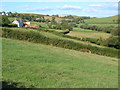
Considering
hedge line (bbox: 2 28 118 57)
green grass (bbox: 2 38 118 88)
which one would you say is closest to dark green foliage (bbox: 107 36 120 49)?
hedge line (bbox: 2 28 118 57)


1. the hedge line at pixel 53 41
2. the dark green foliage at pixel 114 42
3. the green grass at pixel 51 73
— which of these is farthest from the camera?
the dark green foliage at pixel 114 42

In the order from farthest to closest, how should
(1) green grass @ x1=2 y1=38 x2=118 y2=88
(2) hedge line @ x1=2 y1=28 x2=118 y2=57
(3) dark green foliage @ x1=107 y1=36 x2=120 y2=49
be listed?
(3) dark green foliage @ x1=107 y1=36 x2=120 y2=49, (2) hedge line @ x1=2 y1=28 x2=118 y2=57, (1) green grass @ x1=2 y1=38 x2=118 y2=88

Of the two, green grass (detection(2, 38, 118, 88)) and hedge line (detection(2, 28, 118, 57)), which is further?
hedge line (detection(2, 28, 118, 57))

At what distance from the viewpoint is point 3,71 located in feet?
28.7

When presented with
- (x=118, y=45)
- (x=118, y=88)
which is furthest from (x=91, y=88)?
(x=118, y=45)

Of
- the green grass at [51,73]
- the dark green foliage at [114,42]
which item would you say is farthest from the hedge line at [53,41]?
the green grass at [51,73]

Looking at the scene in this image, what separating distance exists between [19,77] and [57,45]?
22531mm

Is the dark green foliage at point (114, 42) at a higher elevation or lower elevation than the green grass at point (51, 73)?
lower

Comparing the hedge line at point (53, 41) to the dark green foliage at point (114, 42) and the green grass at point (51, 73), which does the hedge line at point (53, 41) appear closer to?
the dark green foliage at point (114, 42)

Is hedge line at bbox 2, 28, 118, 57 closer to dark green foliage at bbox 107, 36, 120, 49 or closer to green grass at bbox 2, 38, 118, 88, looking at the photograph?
dark green foliage at bbox 107, 36, 120, 49

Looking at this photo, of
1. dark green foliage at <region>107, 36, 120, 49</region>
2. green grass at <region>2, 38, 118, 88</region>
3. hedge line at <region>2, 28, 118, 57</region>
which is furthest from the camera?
dark green foliage at <region>107, 36, 120, 49</region>

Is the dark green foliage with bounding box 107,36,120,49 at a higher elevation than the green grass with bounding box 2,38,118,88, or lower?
lower

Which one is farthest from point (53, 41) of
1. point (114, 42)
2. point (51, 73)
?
point (51, 73)

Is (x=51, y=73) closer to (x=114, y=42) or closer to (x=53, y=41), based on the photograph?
(x=53, y=41)
